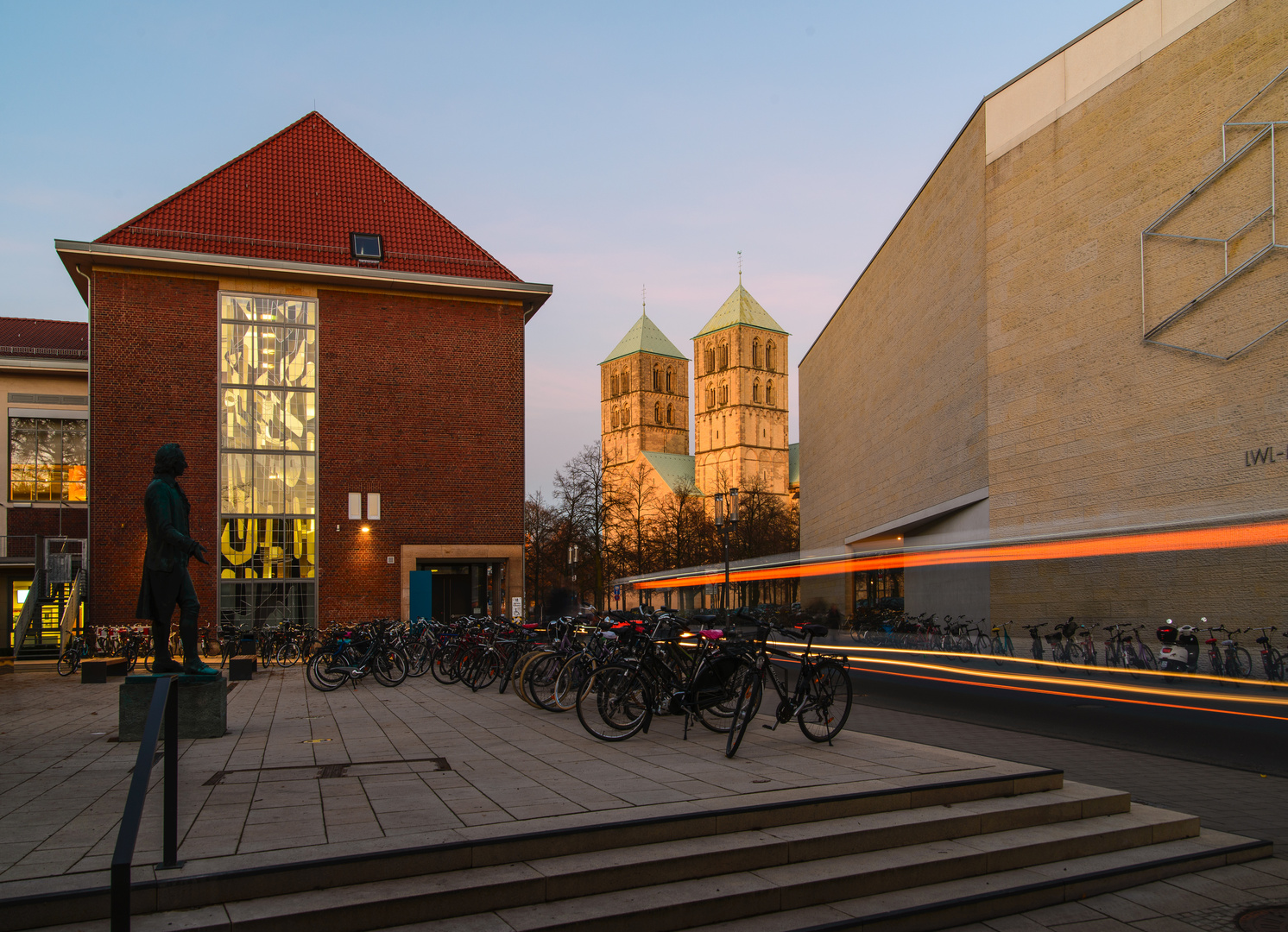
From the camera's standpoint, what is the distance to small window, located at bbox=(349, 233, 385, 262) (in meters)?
28.7

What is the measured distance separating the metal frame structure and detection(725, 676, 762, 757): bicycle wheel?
14.2m

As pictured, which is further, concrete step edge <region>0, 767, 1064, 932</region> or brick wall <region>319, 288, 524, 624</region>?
brick wall <region>319, 288, 524, 624</region>

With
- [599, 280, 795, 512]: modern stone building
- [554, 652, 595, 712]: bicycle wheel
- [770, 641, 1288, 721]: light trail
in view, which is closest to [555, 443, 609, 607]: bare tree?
[770, 641, 1288, 721]: light trail

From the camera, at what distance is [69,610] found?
24.2 metres

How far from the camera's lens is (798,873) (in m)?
5.46

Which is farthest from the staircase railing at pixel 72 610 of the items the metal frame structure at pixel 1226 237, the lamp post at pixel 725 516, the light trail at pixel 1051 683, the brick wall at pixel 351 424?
the metal frame structure at pixel 1226 237

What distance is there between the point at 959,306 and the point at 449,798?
24.9m

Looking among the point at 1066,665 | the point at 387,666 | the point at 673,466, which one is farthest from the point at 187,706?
the point at 673,466

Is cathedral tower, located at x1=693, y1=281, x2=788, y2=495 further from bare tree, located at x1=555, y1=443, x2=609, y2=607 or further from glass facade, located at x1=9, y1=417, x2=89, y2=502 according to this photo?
glass facade, located at x1=9, y1=417, x2=89, y2=502

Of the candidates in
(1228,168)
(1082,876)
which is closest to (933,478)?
(1228,168)

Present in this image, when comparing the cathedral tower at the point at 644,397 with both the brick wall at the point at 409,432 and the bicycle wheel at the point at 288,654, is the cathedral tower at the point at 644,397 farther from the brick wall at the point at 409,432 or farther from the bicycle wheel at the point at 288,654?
the bicycle wheel at the point at 288,654

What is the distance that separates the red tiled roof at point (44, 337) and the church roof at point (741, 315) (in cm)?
8487

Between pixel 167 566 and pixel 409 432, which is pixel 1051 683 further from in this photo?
pixel 409 432

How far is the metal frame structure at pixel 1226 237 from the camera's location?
59.4 feet
